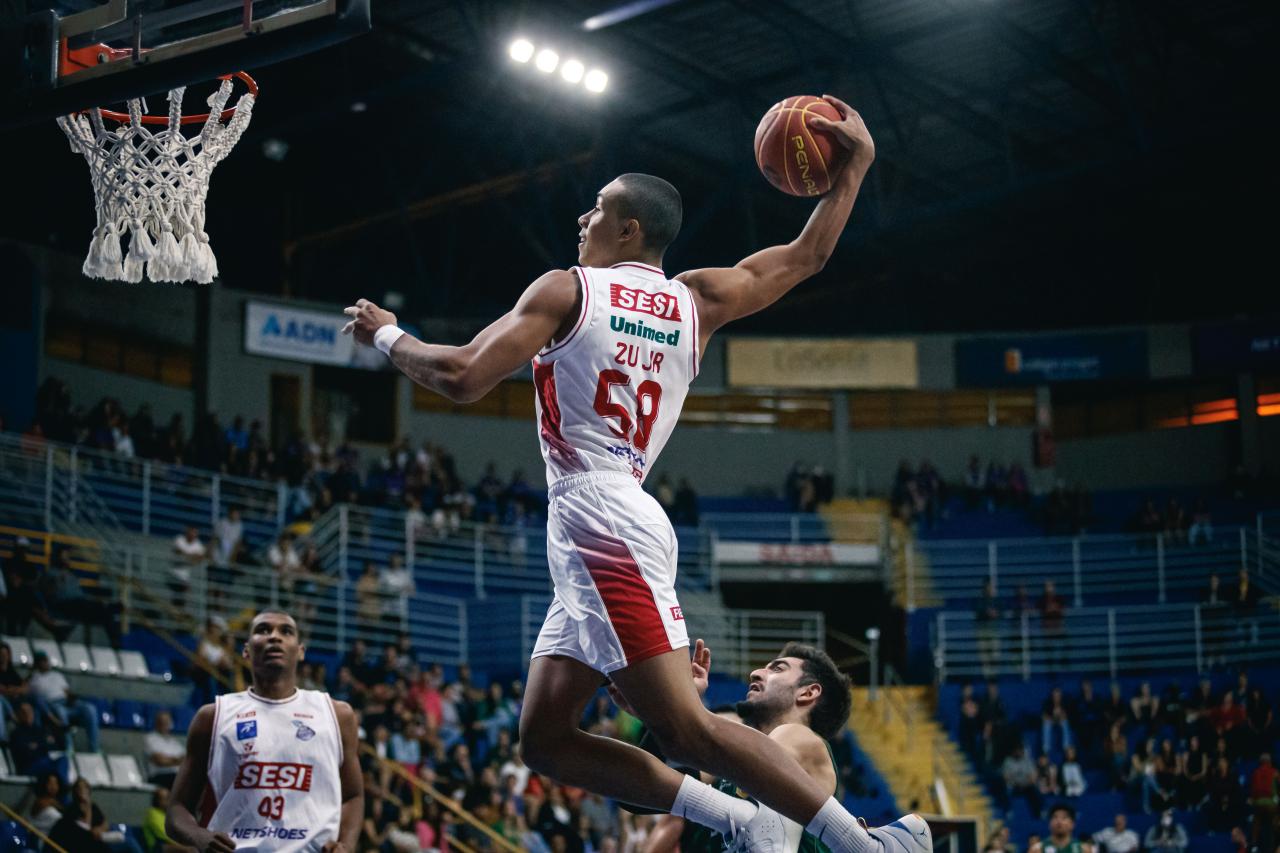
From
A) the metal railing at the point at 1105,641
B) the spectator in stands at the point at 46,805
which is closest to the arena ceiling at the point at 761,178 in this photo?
the metal railing at the point at 1105,641

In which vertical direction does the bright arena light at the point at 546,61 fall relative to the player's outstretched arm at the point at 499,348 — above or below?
above

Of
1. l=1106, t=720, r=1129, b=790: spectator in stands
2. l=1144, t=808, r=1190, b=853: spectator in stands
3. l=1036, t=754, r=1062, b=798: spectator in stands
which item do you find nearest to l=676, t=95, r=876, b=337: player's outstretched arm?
l=1144, t=808, r=1190, b=853: spectator in stands

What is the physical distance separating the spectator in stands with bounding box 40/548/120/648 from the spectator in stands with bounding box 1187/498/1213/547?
58.2 ft

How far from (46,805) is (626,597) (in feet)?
30.9

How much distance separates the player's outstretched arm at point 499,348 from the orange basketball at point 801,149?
1.12 m

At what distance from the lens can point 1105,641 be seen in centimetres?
2400

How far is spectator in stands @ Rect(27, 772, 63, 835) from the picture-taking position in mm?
11992

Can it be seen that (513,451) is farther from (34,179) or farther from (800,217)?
(34,179)

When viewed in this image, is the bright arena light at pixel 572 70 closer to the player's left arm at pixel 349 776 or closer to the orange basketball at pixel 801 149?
the player's left arm at pixel 349 776

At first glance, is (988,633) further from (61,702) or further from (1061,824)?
(61,702)

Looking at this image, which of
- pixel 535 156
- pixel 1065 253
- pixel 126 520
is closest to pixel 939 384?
pixel 1065 253

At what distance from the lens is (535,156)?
26.9 m

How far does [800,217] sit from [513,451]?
7.58m

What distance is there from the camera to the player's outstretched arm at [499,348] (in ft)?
14.3
